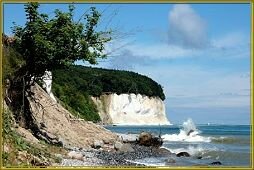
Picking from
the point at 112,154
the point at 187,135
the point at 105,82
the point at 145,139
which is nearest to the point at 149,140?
the point at 145,139

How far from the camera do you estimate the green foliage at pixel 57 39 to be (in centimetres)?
1833

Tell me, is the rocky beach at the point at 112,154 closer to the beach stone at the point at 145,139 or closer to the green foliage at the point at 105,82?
the beach stone at the point at 145,139

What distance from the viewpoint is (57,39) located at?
18391 mm

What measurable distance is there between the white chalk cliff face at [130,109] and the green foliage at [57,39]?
265ft

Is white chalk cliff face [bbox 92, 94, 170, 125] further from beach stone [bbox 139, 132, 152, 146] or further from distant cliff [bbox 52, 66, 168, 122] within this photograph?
beach stone [bbox 139, 132, 152, 146]

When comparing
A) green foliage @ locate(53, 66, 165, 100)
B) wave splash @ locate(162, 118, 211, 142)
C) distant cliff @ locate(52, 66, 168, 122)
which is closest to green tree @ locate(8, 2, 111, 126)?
wave splash @ locate(162, 118, 211, 142)

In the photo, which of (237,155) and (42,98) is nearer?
(42,98)

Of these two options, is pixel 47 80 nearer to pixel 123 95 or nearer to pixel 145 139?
pixel 145 139

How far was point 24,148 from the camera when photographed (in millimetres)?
13148

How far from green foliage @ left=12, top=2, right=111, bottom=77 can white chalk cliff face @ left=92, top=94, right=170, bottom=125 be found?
80.6 metres

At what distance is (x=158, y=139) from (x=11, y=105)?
32.0ft

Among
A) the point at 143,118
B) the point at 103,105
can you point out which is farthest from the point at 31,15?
the point at 143,118

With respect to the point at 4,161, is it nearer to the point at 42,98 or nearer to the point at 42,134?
the point at 42,134

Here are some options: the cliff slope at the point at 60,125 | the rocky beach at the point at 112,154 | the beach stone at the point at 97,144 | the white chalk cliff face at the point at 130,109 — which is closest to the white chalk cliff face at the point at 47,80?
the cliff slope at the point at 60,125
